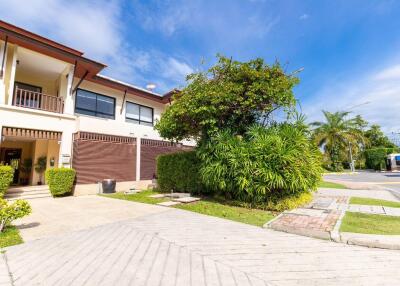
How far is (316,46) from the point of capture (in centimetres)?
1377

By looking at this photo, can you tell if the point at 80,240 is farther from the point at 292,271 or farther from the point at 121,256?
the point at 292,271

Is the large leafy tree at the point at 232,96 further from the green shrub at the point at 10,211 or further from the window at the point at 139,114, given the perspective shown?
the window at the point at 139,114

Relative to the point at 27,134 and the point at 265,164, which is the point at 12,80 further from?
the point at 265,164

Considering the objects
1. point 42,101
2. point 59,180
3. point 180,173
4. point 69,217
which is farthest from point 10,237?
point 42,101

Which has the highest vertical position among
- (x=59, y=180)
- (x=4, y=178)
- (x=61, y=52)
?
(x=61, y=52)

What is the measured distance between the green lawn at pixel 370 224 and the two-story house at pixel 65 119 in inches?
480

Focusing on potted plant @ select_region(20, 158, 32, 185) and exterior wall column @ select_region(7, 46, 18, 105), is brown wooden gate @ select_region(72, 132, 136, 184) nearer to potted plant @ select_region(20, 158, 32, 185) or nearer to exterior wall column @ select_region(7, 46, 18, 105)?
exterior wall column @ select_region(7, 46, 18, 105)

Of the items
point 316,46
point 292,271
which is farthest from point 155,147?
point 292,271

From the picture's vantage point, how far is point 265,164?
7.75 m

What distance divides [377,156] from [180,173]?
38949mm

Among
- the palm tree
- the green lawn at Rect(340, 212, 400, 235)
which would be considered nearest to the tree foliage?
the palm tree

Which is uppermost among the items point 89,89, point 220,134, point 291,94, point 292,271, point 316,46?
point 316,46

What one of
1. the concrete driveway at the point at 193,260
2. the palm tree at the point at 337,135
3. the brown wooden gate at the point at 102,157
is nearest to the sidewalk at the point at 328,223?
the concrete driveway at the point at 193,260

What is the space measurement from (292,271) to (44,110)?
13.7m
